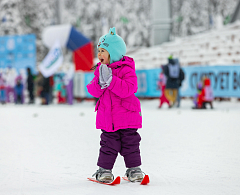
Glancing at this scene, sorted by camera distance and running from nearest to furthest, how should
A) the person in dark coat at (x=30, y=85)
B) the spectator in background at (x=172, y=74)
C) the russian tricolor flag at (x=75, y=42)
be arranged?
1. the spectator in background at (x=172, y=74)
2. the person in dark coat at (x=30, y=85)
3. the russian tricolor flag at (x=75, y=42)

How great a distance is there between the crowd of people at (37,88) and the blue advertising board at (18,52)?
3.07 metres

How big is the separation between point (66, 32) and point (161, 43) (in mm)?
6258

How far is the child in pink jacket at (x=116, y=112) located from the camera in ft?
10.4

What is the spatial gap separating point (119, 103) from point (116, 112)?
0.27ft

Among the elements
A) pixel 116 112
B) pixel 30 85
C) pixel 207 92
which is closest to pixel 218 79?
pixel 207 92

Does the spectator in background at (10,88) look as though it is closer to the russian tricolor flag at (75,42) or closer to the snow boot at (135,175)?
the russian tricolor flag at (75,42)

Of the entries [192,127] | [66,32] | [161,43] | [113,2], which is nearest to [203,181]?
[192,127]

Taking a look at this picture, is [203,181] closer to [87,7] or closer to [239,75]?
[239,75]

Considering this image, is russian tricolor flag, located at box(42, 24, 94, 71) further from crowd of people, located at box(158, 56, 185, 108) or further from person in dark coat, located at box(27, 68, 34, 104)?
crowd of people, located at box(158, 56, 185, 108)

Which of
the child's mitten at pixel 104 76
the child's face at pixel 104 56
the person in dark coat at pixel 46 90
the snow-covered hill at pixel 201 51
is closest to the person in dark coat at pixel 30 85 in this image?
the person in dark coat at pixel 46 90

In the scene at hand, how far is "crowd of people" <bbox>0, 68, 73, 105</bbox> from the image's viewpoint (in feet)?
51.9

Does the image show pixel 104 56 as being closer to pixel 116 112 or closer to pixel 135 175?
pixel 116 112

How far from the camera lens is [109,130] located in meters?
3.17

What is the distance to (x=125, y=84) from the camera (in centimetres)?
310
